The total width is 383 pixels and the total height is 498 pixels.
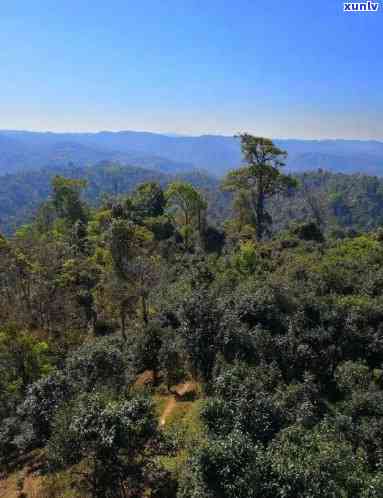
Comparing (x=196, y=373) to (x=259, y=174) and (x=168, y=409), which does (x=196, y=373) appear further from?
(x=259, y=174)

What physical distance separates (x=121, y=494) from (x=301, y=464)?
203 inches

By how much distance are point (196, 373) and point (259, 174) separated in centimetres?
2730

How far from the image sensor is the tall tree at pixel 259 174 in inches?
1502

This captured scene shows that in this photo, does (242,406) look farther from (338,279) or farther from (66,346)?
(66,346)

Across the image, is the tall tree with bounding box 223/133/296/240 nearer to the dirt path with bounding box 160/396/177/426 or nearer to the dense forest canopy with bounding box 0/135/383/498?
the dense forest canopy with bounding box 0/135/383/498

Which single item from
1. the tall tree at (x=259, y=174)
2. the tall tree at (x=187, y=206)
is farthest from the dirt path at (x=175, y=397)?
the tall tree at (x=187, y=206)

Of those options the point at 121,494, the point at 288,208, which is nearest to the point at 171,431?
the point at 121,494

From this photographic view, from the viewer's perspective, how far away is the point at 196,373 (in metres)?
16.1

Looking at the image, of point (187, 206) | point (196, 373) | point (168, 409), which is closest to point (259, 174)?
point (187, 206)

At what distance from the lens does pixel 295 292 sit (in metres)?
20.0

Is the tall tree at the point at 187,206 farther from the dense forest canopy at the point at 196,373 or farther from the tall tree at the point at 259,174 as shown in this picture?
the dense forest canopy at the point at 196,373

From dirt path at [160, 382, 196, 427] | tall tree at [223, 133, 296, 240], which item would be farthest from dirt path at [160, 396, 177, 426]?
tall tree at [223, 133, 296, 240]

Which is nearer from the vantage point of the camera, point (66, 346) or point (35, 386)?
point (35, 386)

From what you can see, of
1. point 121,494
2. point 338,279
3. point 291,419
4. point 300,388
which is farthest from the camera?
point 338,279
